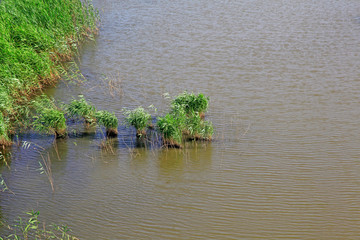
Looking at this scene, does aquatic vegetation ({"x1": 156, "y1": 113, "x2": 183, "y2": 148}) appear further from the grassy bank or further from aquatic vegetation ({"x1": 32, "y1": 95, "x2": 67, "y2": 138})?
the grassy bank

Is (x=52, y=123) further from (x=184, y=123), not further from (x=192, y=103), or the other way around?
(x=192, y=103)

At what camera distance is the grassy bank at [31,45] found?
10.2 m

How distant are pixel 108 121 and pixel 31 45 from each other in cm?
475

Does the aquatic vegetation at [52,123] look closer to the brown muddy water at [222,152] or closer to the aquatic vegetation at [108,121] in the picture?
the brown muddy water at [222,152]

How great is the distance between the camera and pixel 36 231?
6.49 meters

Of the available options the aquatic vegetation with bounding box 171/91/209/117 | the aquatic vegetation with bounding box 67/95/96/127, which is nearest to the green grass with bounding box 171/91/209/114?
the aquatic vegetation with bounding box 171/91/209/117

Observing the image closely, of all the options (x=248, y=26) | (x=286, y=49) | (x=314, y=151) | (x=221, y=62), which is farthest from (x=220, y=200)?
(x=248, y=26)

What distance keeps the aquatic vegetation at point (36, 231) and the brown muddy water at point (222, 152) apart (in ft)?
0.55

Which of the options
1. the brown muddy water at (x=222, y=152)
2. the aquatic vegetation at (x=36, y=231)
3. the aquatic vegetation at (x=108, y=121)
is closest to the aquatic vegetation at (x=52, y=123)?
the brown muddy water at (x=222, y=152)

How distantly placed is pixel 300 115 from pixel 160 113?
10.1 feet

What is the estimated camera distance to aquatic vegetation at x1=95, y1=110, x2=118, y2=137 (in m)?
9.02

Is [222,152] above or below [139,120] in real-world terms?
below

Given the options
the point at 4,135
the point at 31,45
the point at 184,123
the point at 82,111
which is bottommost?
the point at 4,135

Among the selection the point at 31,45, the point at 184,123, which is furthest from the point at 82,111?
the point at 31,45
